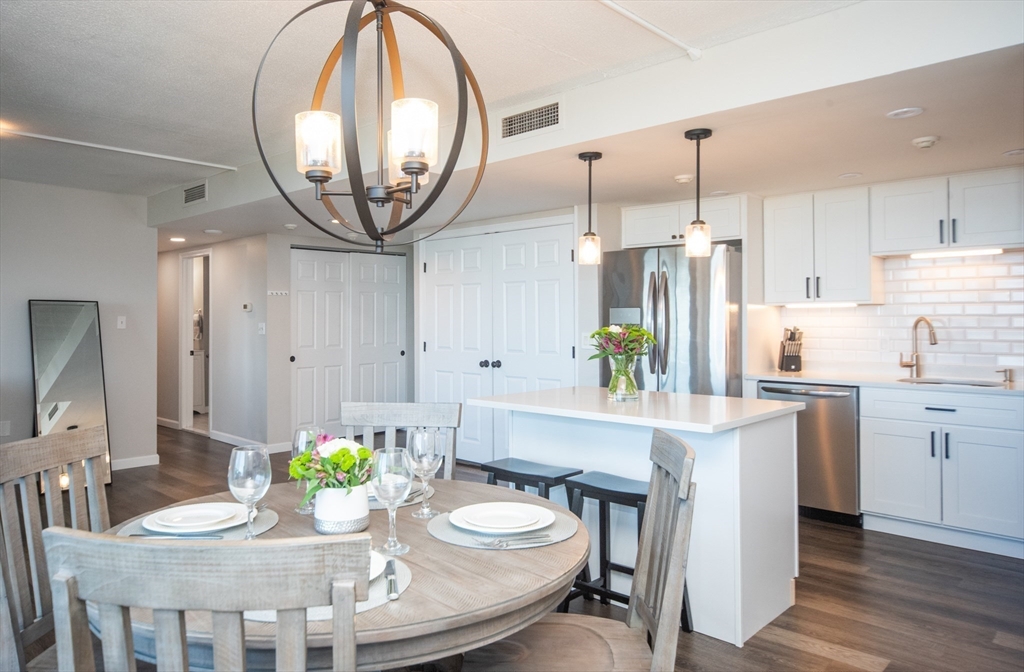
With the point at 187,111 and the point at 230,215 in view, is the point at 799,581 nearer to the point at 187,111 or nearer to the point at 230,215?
the point at 187,111

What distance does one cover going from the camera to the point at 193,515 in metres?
1.61

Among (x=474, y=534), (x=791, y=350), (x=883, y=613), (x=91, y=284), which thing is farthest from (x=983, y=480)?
(x=91, y=284)

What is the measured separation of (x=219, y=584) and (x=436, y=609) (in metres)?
0.48

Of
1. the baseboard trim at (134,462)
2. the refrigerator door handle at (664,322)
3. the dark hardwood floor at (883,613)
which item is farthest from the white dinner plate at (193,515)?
the baseboard trim at (134,462)

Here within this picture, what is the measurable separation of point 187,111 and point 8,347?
9.73ft

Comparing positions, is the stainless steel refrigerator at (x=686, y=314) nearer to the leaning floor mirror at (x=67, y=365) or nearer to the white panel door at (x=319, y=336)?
Result: the white panel door at (x=319, y=336)

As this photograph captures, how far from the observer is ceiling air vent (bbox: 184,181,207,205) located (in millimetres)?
5223

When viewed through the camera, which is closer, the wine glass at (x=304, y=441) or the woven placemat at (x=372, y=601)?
the woven placemat at (x=372, y=601)

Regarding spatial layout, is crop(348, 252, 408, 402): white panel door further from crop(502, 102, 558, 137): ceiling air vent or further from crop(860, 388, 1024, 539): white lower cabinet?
crop(860, 388, 1024, 539): white lower cabinet

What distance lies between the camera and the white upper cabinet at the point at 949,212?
371cm

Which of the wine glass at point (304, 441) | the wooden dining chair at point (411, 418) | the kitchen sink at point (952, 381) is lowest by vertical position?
the kitchen sink at point (952, 381)

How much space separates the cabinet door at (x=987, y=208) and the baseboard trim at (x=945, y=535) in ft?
5.47

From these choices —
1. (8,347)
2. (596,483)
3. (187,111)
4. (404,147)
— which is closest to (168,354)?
(8,347)

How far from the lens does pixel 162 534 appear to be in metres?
1.47
